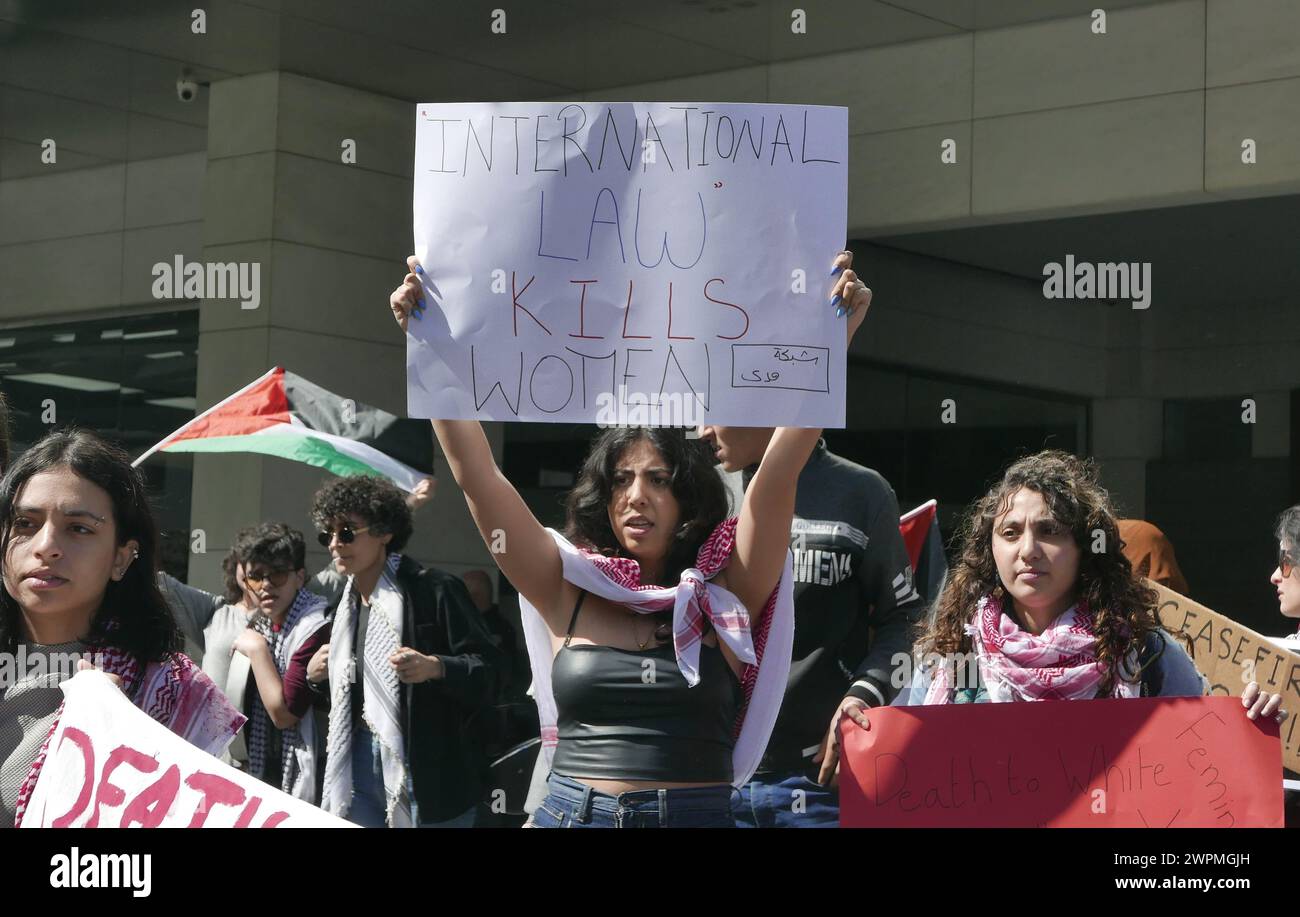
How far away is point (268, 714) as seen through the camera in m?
6.80

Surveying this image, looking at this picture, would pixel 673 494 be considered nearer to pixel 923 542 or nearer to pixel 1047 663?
pixel 1047 663

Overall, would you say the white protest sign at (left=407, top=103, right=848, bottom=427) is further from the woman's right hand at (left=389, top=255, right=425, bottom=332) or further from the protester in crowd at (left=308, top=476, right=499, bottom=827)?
the protester in crowd at (left=308, top=476, right=499, bottom=827)

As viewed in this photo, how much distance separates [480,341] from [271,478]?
7.69 m

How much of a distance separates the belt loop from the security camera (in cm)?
900

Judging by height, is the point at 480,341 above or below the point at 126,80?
below

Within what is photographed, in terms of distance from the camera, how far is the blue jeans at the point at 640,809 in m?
3.70

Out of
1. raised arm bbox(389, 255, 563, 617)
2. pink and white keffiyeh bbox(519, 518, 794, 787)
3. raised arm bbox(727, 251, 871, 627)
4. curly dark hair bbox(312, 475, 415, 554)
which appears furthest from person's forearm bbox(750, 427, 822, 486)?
curly dark hair bbox(312, 475, 415, 554)

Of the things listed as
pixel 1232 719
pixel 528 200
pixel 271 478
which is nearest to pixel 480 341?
pixel 528 200

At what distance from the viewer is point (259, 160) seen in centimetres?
1166

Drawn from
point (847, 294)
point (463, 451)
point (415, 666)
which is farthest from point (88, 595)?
point (415, 666)

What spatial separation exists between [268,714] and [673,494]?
3.25 metres

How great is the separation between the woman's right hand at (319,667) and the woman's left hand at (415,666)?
0.49 m
